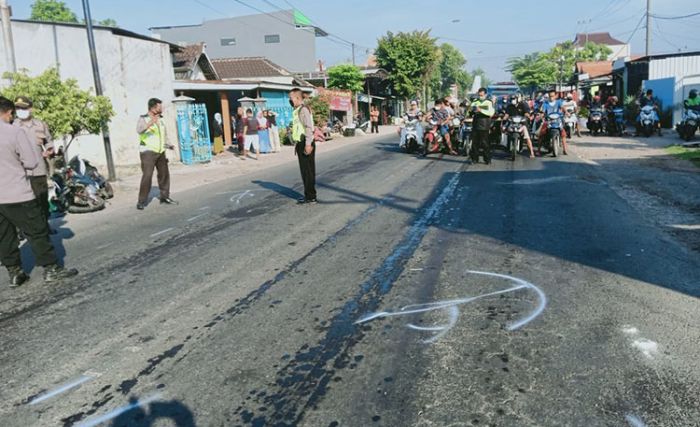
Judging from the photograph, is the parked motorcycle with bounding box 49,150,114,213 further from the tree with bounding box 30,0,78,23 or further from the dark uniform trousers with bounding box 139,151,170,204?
the tree with bounding box 30,0,78,23

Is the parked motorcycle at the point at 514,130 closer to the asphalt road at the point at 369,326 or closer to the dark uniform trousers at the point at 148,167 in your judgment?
the asphalt road at the point at 369,326

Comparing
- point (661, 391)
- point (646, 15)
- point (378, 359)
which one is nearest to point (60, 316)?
point (378, 359)

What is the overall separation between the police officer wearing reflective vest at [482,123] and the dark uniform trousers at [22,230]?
1037 cm

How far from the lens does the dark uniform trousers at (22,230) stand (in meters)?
5.80

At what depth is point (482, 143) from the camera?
14.5 meters

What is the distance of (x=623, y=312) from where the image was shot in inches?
172

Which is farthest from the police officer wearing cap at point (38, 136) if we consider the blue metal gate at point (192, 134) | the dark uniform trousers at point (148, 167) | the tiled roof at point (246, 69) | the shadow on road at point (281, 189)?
the tiled roof at point (246, 69)

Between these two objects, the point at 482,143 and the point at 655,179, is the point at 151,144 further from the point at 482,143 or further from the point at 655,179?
the point at 655,179

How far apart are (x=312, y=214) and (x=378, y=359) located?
5.35 metres

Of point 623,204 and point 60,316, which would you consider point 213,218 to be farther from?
point 623,204

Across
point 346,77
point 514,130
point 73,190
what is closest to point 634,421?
point 73,190

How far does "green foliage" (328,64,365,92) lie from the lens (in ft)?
147

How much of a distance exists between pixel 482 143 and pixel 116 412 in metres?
12.5

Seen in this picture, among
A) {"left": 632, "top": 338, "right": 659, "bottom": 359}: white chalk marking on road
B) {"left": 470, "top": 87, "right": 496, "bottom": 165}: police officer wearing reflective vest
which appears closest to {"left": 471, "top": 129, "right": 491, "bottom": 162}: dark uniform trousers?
{"left": 470, "top": 87, "right": 496, "bottom": 165}: police officer wearing reflective vest
